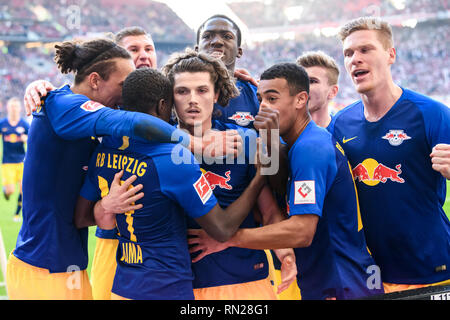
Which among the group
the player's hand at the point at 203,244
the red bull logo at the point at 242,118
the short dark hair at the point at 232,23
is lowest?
the player's hand at the point at 203,244

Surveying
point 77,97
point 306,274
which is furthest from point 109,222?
point 306,274

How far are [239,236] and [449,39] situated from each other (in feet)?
92.4

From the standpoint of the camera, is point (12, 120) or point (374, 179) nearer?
point (374, 179)

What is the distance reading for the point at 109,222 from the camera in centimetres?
236

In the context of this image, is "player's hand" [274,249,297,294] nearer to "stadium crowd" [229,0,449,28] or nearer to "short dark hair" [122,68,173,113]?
"short dark hair" [122,68,173,113]

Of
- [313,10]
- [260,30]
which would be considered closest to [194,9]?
[260,30]

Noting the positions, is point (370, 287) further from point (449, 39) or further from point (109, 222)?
point (449, 39)

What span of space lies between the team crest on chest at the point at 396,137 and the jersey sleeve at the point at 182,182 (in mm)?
1326

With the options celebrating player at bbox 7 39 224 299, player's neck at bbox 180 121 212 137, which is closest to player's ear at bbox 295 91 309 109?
player's neck at bbox 180 121 212 137

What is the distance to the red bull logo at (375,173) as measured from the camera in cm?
267

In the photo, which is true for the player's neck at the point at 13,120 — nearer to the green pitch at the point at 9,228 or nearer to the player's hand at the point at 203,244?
the green pitch at the point at 9,228

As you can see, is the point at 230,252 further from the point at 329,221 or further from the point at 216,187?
the point at 329,221

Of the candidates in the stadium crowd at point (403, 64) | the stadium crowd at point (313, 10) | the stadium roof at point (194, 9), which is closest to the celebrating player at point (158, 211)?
the stadium crowd at point (403, 64)

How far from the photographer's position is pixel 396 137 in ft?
8.82
